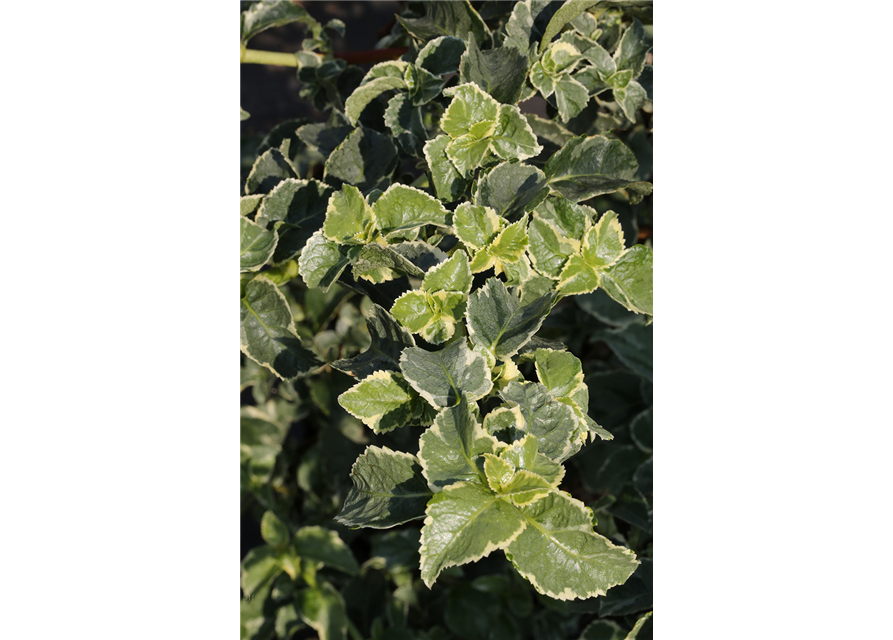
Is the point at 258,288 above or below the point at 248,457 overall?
above

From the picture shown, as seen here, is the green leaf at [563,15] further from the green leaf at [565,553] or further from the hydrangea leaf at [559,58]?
the green leaf at [565,553]

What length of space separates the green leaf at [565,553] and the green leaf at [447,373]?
0.11 metres

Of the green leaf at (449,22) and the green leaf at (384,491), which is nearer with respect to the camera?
the green leaf at (384,491)

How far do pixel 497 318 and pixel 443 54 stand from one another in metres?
0.32

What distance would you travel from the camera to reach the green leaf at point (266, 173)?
0.77 meters

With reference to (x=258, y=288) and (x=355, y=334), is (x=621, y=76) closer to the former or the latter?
(x=258, y=288)

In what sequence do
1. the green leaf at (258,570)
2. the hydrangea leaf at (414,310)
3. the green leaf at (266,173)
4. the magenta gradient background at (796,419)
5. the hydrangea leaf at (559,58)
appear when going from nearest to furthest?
1. the magenta gradient background at (796,419)
2. the hydrangea leaf at (414,310)
3. the hydrangea leaf at (559,58)
4. the green leaf at (266,173)
5. the green leaf at (258,570)

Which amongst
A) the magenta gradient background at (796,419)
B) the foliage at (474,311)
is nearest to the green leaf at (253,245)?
the foliage at (474,311)

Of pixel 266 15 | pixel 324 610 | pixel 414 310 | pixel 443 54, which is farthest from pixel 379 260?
pixel 324 610

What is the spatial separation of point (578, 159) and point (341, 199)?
25 cm

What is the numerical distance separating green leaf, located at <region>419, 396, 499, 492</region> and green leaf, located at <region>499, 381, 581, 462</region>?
0.05 meters

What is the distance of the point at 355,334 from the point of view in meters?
1.19

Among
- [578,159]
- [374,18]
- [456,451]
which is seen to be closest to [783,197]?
[578,159]

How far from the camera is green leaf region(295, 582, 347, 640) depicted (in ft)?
3.14
